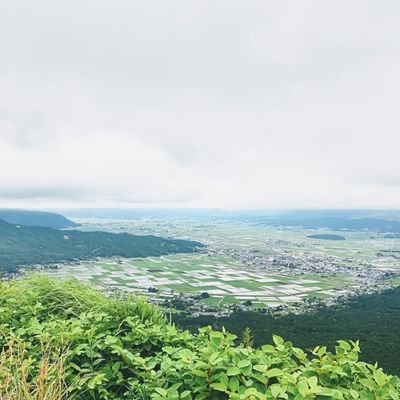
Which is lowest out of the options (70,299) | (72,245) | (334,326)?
(72,245)

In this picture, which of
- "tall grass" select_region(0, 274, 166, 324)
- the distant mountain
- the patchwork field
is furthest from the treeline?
the distant mountain

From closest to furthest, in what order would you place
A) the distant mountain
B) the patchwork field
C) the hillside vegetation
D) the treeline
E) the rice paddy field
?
1. the hillside vegetation
2. the treeline
3. the rice paddy field
4. the patchwork field
5. the distant mountain

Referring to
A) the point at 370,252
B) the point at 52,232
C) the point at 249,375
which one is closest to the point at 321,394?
the point at 249,375

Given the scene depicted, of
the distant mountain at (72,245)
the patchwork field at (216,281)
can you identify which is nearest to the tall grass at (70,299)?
the patchwork field at (216,281)

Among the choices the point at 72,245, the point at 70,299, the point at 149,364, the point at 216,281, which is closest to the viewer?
the point at 149,364

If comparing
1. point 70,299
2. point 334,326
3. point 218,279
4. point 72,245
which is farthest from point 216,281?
point 70,299

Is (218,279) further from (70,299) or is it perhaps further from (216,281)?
(70,299)

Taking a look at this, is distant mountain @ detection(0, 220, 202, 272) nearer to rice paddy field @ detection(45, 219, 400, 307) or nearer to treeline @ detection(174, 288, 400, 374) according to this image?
rice paddy field @ detection(45, 219, 400, 307)
